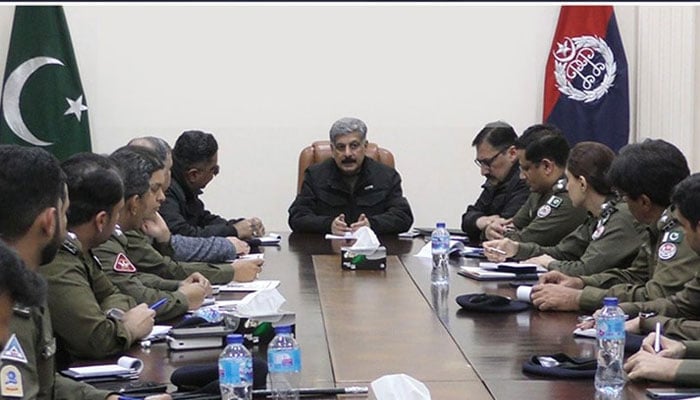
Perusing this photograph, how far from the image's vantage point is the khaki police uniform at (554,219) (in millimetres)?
5148

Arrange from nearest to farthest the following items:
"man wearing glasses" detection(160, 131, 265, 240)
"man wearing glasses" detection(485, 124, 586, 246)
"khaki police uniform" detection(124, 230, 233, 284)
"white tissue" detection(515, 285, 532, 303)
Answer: "white tissue" detection(515, 285, 532, 303), "khaki police uniform" detection(124, 230, 233, 284), "man wearing glasses" detection(485, 124, 586, 246), "man wearing glasses" detection(160, 131, 265, 240)

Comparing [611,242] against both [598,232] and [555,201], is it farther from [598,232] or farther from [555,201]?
[555,201]

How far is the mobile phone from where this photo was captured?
2.58 metres

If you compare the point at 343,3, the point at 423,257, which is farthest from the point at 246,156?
the point at 423,257

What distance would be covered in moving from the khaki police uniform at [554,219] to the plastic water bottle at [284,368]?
2770 millimetres

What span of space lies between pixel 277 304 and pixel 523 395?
0.93 metres

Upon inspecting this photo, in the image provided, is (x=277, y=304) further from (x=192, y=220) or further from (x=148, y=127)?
(x=148, y=127)

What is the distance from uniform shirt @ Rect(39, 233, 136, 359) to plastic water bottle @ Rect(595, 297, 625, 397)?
4.30 ft

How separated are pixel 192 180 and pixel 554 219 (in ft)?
6.31

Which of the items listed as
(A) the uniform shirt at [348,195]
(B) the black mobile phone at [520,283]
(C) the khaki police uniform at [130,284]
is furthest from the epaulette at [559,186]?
(C) the khaki police uniform at [130,284]

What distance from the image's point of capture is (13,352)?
222 centimetres

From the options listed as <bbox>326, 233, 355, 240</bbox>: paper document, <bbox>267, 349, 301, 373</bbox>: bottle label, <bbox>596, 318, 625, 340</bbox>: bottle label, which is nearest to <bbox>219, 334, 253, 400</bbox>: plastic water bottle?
<bbox>267, 349, 301, 373</bbox>: bottle label

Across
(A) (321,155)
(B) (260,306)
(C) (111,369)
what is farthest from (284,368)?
(A) (321,155)

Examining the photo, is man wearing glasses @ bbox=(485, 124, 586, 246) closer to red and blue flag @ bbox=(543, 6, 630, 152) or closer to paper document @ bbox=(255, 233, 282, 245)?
paper document @ bbox=(255, 233, 282, 245)
